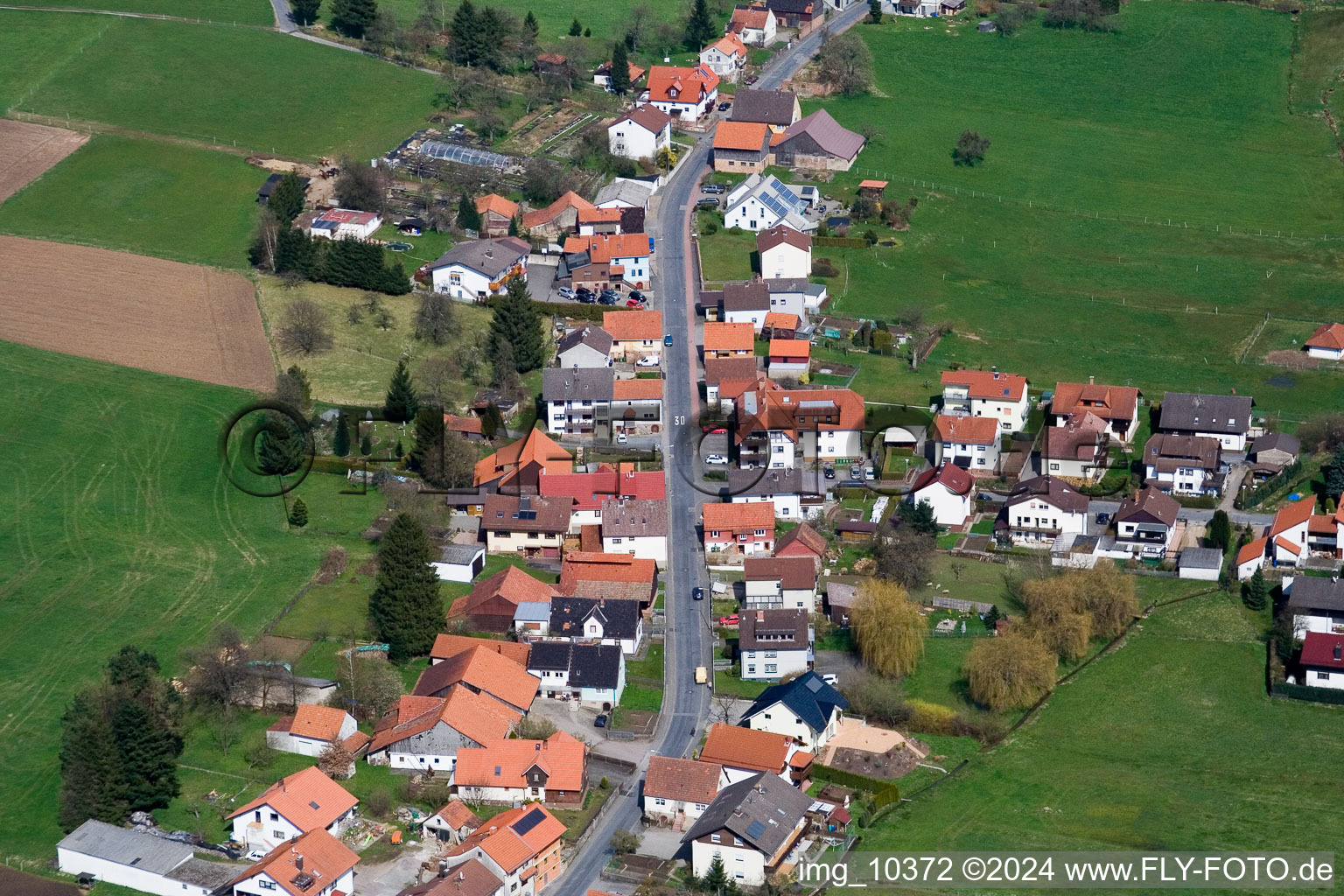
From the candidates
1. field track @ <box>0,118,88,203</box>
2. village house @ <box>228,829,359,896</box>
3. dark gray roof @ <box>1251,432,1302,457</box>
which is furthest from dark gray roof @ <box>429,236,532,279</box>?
village house @ <box>228,829,359,896</box>

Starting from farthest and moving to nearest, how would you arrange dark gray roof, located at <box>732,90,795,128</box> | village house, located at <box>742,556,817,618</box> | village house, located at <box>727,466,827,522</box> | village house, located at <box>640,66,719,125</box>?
1. village house, located at <box>640,66,719,125</box>
2. dark gray roof, located at <box>732,90,795,128</box>
3. village house, located at <box>727,466,827,522</box>
4. village house, located at <box>742,556,817,618</box>

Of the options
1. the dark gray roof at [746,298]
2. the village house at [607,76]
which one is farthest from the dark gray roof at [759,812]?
the village house at [607,76]

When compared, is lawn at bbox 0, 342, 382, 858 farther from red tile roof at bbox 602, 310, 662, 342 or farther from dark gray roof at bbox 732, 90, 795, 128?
dark gray roof at bbox 732, 90, 795, 128

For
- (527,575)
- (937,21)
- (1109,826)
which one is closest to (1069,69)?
(937,21)

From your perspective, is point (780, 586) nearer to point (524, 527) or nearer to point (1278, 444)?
point (524, 527)

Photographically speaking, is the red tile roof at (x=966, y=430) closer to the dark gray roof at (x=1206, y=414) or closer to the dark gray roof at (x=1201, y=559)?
the dark gray roof at (x=1206, y=414)

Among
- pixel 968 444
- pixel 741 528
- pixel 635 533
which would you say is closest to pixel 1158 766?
pixel 741 528

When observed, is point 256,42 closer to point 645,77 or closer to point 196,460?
point 645,77
